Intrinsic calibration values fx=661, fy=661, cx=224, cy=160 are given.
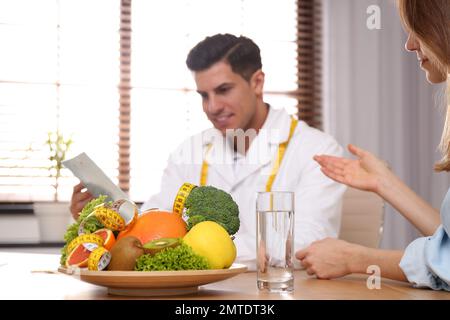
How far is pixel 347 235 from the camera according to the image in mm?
2166

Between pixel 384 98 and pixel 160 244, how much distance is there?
259 cm

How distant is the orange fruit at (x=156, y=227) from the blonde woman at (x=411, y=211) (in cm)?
36

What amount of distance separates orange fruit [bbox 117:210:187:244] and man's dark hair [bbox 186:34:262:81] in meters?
1.41

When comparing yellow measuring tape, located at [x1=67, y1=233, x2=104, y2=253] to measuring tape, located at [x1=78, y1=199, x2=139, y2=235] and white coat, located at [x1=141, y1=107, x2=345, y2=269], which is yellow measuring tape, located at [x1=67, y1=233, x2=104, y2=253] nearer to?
measuring tape, located at [x1=78, y1=199, x2=139, y2=235]

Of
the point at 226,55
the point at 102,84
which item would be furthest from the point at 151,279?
the point at 102,84

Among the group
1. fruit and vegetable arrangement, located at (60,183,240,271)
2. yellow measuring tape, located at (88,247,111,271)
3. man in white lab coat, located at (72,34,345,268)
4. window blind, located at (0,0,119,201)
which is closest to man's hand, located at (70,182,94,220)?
man in white lab coat, located at (72,34,345,268)

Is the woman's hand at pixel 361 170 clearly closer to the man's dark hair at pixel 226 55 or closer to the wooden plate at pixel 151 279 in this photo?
the wooden plate at pixel 151 279

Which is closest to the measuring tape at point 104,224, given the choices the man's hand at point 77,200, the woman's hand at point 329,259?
the woman's hand at point 329,259

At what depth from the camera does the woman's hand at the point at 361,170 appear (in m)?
1.31

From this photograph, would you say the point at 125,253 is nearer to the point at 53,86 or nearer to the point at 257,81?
the point at 257,81
